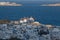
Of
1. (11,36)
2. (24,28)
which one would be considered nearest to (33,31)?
(24,28)

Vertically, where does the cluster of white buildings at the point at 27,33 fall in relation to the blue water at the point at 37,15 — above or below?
above

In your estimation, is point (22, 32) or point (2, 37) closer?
point (2, 37)

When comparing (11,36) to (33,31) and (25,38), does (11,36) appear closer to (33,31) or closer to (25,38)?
(25,38)

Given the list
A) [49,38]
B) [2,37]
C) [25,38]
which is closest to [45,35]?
[49,38]

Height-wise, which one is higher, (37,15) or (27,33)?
(27,33)

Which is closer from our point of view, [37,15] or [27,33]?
[27,33]

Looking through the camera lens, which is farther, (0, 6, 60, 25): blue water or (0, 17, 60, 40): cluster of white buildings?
(0, 6, 60, 25): blue water

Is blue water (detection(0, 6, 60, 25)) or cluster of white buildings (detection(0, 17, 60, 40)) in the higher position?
cluster of white buildings (detection(0, 17, 60, 40))

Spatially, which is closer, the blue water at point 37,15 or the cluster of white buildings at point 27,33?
the cluster of white buildings at point 27,33

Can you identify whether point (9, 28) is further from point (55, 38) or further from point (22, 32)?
point (55, 38)
